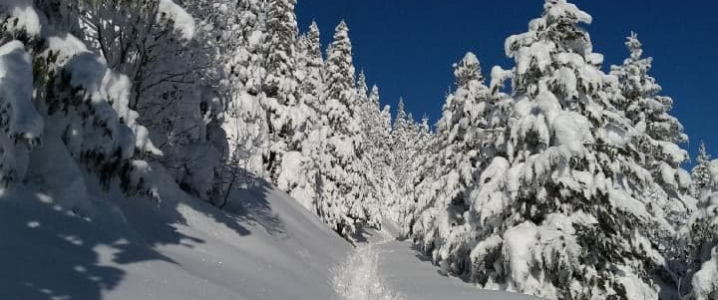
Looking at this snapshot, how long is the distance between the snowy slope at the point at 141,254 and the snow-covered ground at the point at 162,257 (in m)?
0.02

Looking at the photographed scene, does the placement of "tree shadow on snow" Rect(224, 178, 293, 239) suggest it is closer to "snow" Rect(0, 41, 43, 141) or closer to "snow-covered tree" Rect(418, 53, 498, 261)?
"snow-covered tree" Rect(418, 53, 498, 261)

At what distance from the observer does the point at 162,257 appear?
7738 mm

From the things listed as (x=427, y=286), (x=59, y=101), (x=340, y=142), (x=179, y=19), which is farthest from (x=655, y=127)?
(x=59, y=101)

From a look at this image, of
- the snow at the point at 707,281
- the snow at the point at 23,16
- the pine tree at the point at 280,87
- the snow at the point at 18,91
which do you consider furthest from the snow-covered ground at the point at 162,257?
the pine tree at the point at 280,87

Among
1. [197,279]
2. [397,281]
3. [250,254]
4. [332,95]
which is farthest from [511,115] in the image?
[332,95]

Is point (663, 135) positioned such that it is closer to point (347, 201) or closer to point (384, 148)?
point (347, 201)

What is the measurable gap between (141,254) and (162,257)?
50 cm

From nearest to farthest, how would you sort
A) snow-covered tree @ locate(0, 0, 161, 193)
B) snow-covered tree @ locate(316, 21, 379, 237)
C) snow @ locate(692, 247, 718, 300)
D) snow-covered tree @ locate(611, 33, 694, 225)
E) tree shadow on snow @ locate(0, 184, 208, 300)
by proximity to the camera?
tree shadow on snow @ locate(0, 184, 208, 300), snow-covered tree @ locate(0, 0, 161, 193), snow @ locate(692, 247, 718, 300), snow-covered tree @ locate(611, 33, 694, 225), snow-covered tree @ locate(316, 21, 379, 237)

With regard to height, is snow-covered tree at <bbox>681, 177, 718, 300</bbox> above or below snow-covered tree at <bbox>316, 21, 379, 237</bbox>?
below

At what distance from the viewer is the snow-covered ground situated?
566 cm

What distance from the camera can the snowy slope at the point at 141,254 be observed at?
558cm

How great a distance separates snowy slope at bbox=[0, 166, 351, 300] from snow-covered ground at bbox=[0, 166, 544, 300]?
2 cm

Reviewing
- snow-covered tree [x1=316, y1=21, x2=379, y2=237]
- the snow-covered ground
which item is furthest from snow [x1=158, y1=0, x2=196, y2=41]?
snow-covered tree [x1=316, y1=21, x2=379, y2=237]

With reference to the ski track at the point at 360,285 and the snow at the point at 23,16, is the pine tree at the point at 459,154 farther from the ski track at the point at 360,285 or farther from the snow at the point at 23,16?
the snow at the point at 23,16
